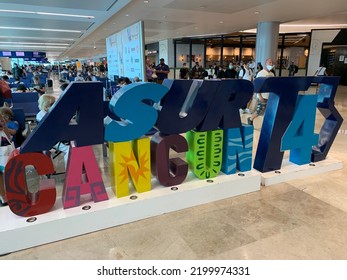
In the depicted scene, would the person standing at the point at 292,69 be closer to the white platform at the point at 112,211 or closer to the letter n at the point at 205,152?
the white platform at the point at 112,211

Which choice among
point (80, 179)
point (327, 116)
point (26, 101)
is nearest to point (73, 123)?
point (80, 179)

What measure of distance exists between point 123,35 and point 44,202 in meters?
9.98

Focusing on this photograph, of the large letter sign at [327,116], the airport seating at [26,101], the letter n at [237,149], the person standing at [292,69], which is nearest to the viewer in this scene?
the letter n at [237,149]

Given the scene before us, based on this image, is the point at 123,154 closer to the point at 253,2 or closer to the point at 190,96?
the point at 190,96

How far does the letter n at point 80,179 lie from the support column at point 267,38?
35.7ft

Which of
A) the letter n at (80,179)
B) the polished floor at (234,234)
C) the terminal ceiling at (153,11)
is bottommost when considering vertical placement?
the polished floor at (234,234)

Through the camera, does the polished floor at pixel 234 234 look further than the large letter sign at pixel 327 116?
No

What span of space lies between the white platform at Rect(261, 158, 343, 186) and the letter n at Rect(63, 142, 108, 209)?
77.1 inches

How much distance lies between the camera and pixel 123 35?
1091cm

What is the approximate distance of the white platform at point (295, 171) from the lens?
3225 millimetres

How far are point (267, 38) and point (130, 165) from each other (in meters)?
10.8

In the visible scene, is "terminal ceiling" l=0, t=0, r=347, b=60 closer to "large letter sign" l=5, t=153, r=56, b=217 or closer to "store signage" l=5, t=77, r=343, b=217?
"store signage" l=5, t=77, r=343, b=217

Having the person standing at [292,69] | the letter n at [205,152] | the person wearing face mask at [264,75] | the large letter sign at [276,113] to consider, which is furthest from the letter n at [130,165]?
the person standing at [292,69]

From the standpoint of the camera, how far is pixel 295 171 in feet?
11.1
